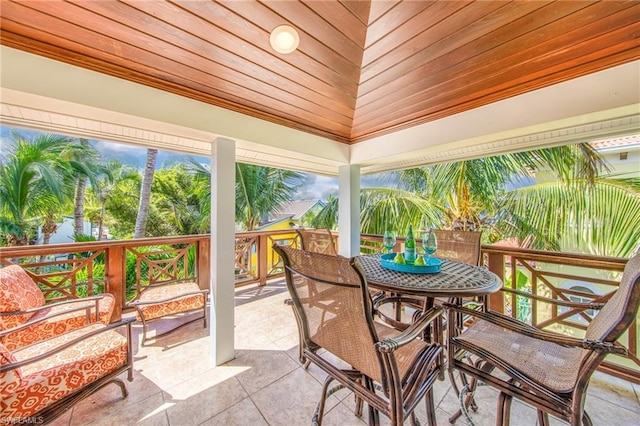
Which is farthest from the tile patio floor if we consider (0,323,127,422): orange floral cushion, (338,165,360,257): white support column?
(338,165,360,257): white support column

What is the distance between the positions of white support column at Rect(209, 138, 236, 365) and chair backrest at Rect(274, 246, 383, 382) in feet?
3.62

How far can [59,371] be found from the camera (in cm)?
146

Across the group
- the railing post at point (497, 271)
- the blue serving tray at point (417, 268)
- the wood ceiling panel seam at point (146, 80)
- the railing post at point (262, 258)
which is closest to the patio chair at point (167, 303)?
the railing post at point (262, 258)

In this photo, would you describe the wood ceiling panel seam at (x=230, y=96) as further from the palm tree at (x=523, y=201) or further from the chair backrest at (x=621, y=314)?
the chair backrest at (x=621, y=314)

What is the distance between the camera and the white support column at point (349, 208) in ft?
11.5

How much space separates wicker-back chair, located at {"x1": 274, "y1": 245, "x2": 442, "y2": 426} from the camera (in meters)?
1.09

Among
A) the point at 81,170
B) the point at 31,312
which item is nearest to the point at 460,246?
the point at 31,312

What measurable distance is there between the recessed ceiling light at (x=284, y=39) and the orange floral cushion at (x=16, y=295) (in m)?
3.00

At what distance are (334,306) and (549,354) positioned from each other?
1.33m

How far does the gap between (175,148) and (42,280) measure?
2291 millimetres

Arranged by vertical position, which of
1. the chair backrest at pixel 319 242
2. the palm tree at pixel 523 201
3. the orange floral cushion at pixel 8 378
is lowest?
the orange floral cushion at pixel 8 378

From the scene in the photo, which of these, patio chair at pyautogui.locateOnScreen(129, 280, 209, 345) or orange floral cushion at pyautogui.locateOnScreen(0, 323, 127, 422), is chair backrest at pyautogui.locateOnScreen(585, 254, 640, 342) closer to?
orange floral cushion at pyautogui.locateOnScreen(0, 323, 127, 422)

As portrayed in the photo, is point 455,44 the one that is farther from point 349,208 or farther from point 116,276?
point 116,276

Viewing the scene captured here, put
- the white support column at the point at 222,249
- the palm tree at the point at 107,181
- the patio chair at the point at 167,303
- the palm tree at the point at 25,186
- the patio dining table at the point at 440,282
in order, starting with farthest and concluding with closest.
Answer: the palm tree at the point at 107,181, the palm tree at the point at 25,186, the patio chair at the point at 167,303, the white support column at the point at 222,249, the patio dining table at the point at 440,282
